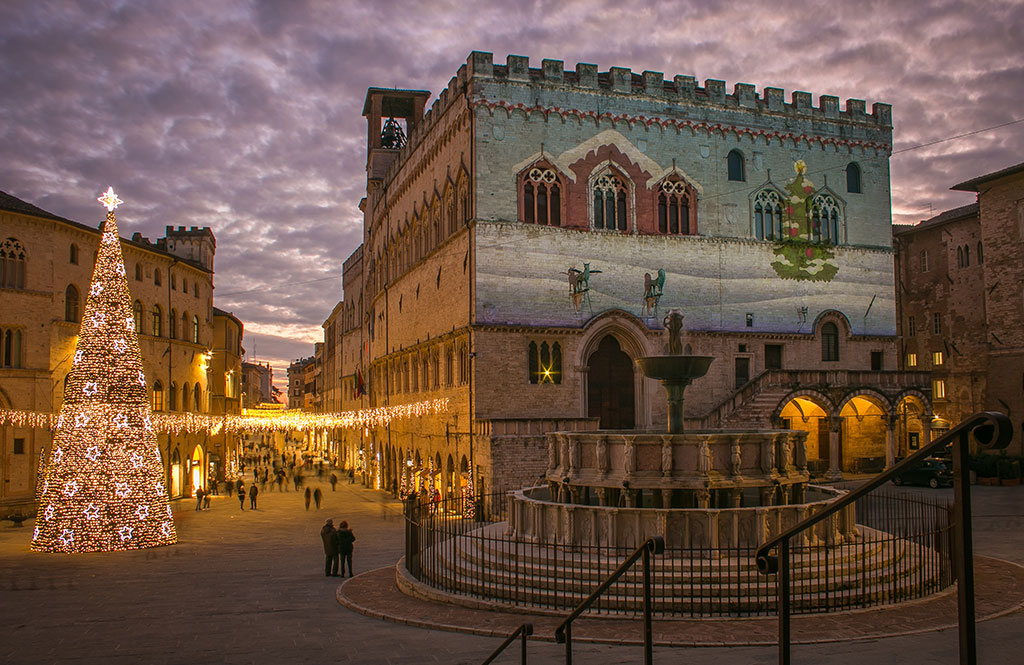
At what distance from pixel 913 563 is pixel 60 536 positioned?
2150cm

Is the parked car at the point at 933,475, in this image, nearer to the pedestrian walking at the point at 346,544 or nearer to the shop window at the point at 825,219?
the shop window at the point at 825,219

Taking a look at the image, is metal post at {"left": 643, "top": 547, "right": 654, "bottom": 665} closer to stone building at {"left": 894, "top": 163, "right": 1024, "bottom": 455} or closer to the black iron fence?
the black iron fence

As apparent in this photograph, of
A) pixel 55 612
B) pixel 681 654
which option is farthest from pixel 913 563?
pixel 55 612

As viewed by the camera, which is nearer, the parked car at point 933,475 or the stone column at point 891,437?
the parked car at point 933,475

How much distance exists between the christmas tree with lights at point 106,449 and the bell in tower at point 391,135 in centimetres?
3162

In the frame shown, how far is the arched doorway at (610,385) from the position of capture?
114 ft

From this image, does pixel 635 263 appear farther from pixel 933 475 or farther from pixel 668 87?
pixel 933 475

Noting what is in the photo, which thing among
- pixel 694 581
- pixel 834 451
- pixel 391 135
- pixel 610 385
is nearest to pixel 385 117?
pixel 391 135

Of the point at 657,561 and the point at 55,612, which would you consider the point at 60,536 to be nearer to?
the point at 55,612

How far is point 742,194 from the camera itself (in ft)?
122

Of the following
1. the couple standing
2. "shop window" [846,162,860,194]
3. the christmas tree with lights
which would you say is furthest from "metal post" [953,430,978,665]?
"shop window" [846,162,860,194]

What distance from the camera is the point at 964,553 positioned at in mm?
3742

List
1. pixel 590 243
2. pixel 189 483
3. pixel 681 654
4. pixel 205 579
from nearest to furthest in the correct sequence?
pixel 681 654, pixel 205 579, pixel 590 243, pixel 189 483

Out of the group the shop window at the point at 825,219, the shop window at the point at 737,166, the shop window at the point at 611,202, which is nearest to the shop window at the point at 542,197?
the shop window at the point at 611,202
